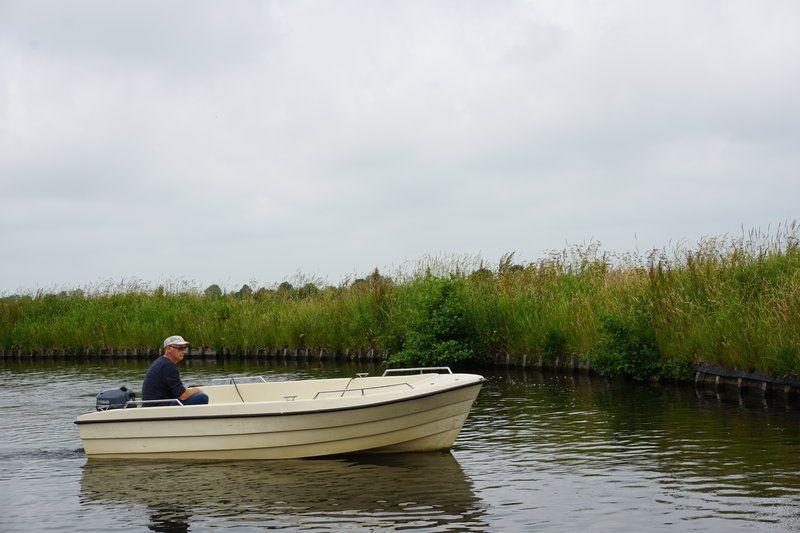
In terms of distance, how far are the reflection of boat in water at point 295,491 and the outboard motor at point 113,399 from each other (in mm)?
1123

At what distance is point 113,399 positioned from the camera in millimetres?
16531

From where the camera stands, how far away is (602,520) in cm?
1061

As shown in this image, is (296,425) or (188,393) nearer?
(296,425)

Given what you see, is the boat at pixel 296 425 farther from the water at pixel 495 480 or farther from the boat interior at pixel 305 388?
the boat interior at pixel 305 388

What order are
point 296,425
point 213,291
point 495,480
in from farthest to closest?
point 213,291
point 296,425
point 495,480

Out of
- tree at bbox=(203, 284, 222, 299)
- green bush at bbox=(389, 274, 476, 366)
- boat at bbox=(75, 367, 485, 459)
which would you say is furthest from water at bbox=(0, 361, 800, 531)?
tree at bbox=(203, 284, 222, 299)

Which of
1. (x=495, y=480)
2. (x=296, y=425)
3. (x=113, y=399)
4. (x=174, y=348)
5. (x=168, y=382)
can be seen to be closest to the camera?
(x=495, y=480)

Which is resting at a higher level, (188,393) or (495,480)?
(188,393)

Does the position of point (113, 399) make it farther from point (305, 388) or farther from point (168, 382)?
point (305, 388)

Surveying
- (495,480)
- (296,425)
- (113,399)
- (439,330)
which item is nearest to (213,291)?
(439,330)

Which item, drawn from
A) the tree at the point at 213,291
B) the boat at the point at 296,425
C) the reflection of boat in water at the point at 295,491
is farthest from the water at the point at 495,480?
the tree at the point at 213,291

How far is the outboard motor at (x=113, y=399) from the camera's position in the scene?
54.0 feet

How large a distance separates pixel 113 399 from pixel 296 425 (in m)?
4.00

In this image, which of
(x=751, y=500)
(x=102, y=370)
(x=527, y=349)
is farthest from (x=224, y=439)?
(x=102, y=370)
